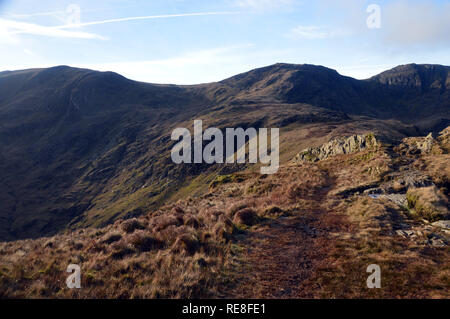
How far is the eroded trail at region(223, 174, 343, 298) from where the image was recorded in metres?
8.03

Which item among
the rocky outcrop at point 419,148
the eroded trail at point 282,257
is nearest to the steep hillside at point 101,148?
the rocky outcrop at point 419,148

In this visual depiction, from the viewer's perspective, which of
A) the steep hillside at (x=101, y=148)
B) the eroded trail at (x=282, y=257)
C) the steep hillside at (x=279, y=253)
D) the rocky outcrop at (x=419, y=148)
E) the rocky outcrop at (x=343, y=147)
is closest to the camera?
the steep hillside at (x=279, y=253)

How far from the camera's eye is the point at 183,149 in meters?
101

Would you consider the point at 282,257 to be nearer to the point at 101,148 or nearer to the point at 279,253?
the point at 279,253

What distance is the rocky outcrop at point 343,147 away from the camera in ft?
102

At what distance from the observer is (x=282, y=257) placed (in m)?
10.2

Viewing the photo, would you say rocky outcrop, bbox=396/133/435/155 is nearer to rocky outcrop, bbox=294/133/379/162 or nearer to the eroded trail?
rocky outcrop, bbox=294/133/379/162

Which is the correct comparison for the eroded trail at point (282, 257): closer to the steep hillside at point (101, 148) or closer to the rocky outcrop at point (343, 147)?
the rocky outcrop at point (343, 147)

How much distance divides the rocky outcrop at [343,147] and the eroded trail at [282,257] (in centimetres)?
1949

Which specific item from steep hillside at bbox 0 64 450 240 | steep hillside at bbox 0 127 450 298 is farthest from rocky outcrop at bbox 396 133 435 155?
steep hillside at bbox 0 64 450 240

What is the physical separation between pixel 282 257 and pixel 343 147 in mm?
27840

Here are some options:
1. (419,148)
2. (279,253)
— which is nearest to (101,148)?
(419,148)

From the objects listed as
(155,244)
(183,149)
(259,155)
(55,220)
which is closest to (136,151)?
(183,149)
